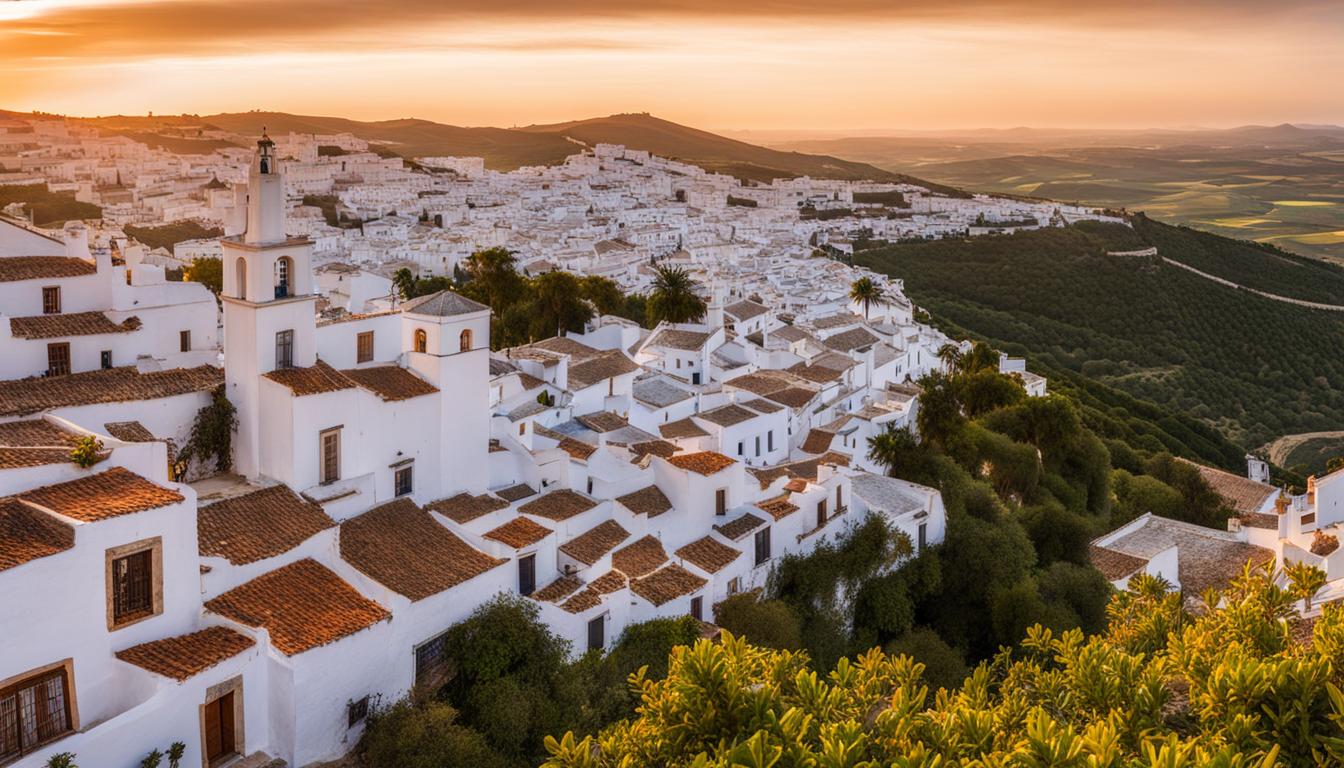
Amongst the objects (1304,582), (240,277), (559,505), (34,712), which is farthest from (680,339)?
(34,712)

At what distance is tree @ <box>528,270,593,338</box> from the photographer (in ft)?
135

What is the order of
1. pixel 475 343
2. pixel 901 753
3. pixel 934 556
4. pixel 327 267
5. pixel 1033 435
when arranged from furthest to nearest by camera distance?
pixel 327 267 → pixel 1033 435 → pixel 934 556 → pixel 475 343 → pixel 901 753

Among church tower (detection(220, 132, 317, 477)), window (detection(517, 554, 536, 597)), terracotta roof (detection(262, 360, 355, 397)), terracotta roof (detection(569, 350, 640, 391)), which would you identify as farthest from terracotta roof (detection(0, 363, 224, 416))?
terracotta roof (detection(569, 350, 640, 391))

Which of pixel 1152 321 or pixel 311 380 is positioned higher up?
pixel 311 380

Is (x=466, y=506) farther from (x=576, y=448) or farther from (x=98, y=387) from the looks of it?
(x=98, y=387)

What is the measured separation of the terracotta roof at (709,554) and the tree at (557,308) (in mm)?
20599

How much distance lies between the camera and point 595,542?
64.6 ft

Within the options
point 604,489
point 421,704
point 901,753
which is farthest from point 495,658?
point 901,753

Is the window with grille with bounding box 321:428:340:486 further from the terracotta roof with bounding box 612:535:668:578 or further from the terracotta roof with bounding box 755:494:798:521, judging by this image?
the terracotta roof with bounding box 755:494:798:521

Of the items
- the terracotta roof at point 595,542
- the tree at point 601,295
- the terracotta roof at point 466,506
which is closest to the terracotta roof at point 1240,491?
the tree at point 601,295

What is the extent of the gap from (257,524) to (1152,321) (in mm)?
78455

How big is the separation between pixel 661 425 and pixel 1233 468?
37.0 meters

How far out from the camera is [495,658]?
15.7m

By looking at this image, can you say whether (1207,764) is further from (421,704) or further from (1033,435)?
(1033,435)
